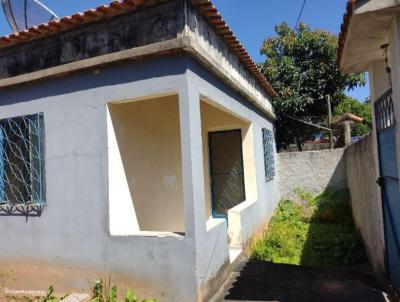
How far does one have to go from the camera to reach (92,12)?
4543 mm

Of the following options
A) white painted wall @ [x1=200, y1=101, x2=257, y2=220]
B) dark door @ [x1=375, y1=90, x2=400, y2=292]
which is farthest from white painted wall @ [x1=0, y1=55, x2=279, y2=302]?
white painted wall @ [x1=200, y1=101, x2=257, y2=220]

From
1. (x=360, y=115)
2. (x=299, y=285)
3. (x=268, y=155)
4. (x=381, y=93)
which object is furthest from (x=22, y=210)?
(x=360, y=115)

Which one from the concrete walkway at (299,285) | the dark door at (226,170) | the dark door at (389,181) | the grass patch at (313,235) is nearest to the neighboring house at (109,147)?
the concrete walkway at (299,285)

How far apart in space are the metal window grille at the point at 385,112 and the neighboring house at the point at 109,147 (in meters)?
2.27

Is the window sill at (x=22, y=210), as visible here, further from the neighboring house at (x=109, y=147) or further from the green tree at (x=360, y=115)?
the green tree at (x=360, y=115)

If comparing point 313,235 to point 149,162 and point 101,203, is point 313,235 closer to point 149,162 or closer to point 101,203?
point 149,162

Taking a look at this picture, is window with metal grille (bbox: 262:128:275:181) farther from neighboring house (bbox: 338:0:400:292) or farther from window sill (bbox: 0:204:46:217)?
window sill (bbox: 0:204:46:217)

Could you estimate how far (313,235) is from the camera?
334 inches

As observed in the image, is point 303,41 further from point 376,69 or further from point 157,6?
point 157,6

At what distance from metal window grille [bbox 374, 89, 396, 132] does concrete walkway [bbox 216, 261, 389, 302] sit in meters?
2.28

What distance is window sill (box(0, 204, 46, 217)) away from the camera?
515 centimetres

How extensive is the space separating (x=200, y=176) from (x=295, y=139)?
10.4 meters

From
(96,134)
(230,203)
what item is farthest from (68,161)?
(230,203)

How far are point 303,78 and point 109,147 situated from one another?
34.3 ft
